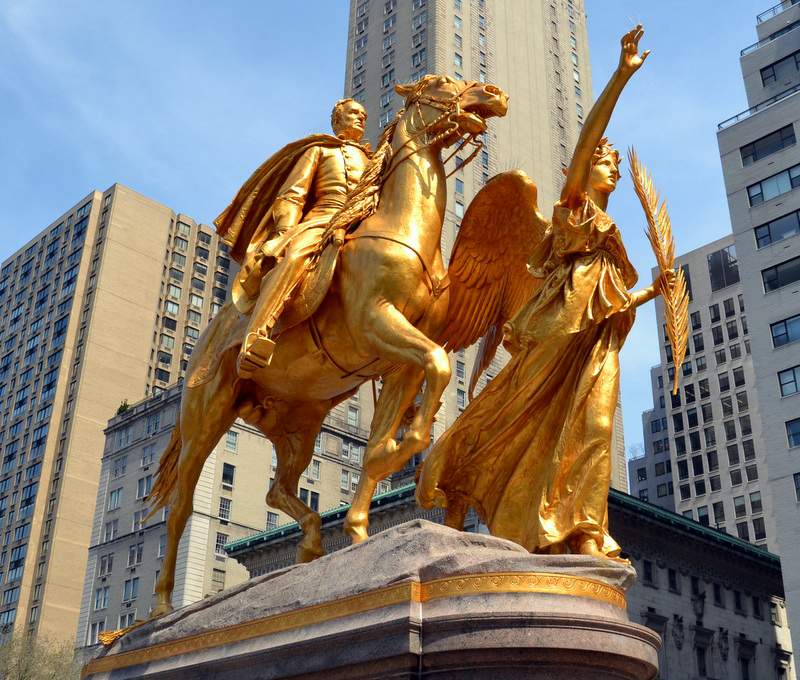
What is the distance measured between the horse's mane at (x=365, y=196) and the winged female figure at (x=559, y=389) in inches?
68.5

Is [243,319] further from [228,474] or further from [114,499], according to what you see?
[114,499]

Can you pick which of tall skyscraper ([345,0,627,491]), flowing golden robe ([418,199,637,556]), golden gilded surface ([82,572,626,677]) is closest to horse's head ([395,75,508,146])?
flowing golden robe ([418,199,637,556])

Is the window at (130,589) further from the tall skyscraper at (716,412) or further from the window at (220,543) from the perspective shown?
the tall skyscraper at (716,412)

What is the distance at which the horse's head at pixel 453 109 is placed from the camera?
10.7m

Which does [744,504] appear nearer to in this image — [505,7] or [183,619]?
[505,7]

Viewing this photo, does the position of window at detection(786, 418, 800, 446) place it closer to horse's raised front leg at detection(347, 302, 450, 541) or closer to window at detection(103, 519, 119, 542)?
horse's raised front leg at detection(347, 302, 450, 541)

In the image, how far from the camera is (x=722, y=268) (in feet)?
340

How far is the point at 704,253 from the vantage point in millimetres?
103500

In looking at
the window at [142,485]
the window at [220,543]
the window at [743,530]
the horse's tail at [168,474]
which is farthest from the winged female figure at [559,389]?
the window at [743,530]

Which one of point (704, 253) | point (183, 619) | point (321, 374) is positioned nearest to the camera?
point (183, 619)

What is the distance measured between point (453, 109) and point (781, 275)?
45.6m

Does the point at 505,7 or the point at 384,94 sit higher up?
the point at 505,7

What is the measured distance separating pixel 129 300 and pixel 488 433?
88.6 metres

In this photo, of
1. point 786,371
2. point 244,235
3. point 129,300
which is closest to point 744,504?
point 786,371
